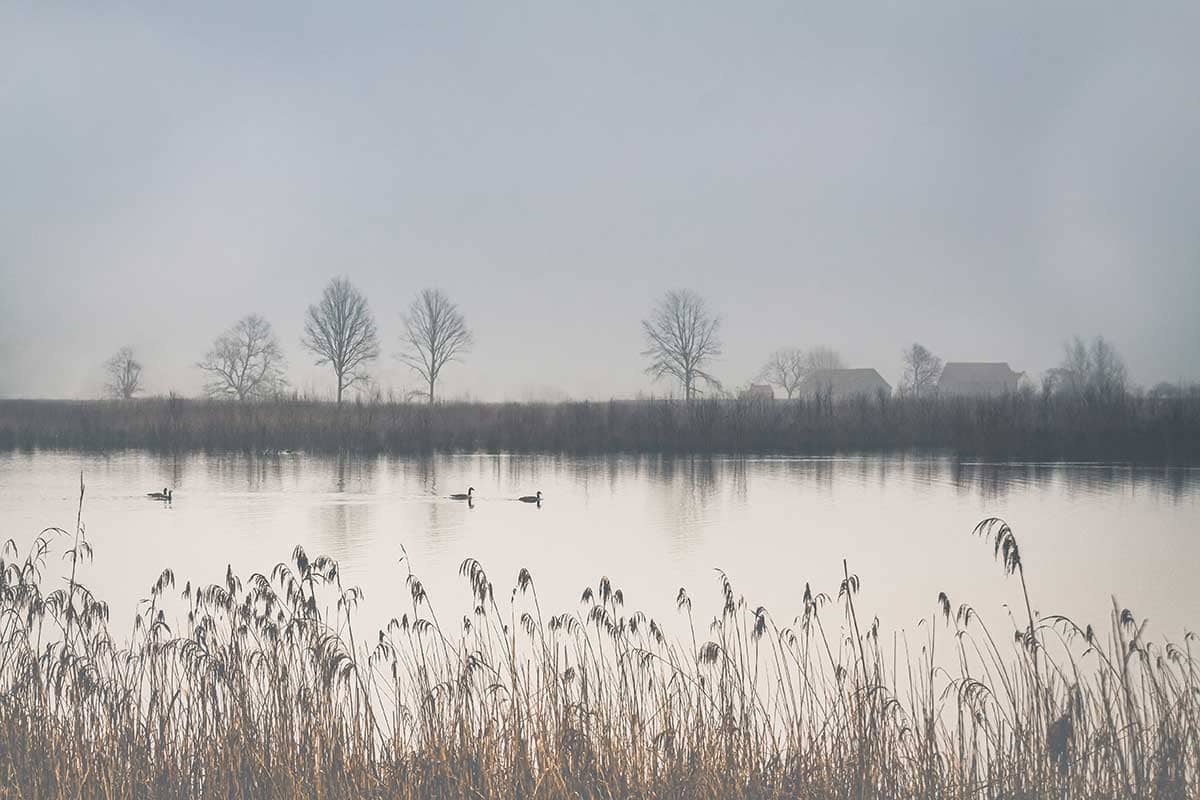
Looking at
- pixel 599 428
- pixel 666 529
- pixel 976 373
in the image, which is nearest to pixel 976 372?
pixel 976 373

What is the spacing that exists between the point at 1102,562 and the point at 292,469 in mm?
16169

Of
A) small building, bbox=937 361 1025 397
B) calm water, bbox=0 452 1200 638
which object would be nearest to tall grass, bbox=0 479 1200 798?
calm water, bbox=0 452 1200 638

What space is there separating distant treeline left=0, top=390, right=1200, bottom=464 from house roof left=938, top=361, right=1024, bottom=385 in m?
48.0

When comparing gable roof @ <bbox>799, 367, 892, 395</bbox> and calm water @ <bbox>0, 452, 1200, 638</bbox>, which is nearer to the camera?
calm water @ <bbox>0, 452, 1200, 638</bbox>

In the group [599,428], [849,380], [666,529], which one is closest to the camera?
[666,529]

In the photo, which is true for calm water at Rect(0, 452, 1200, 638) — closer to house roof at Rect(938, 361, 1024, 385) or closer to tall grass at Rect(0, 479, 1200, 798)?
tall grass at Rect(0, 479, 1200, 798)

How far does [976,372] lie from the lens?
75688 mm

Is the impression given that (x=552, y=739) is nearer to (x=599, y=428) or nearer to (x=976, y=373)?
(x=599, y=428)

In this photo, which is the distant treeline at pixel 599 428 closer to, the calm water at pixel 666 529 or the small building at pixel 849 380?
the calm water at pixel 666 529

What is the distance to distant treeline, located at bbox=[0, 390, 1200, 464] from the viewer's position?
24.3 meters

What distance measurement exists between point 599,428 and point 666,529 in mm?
14235

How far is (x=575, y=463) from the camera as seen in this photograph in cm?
2300

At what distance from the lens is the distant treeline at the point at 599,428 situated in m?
24.3

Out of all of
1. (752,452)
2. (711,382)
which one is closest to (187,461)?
(752,452)
